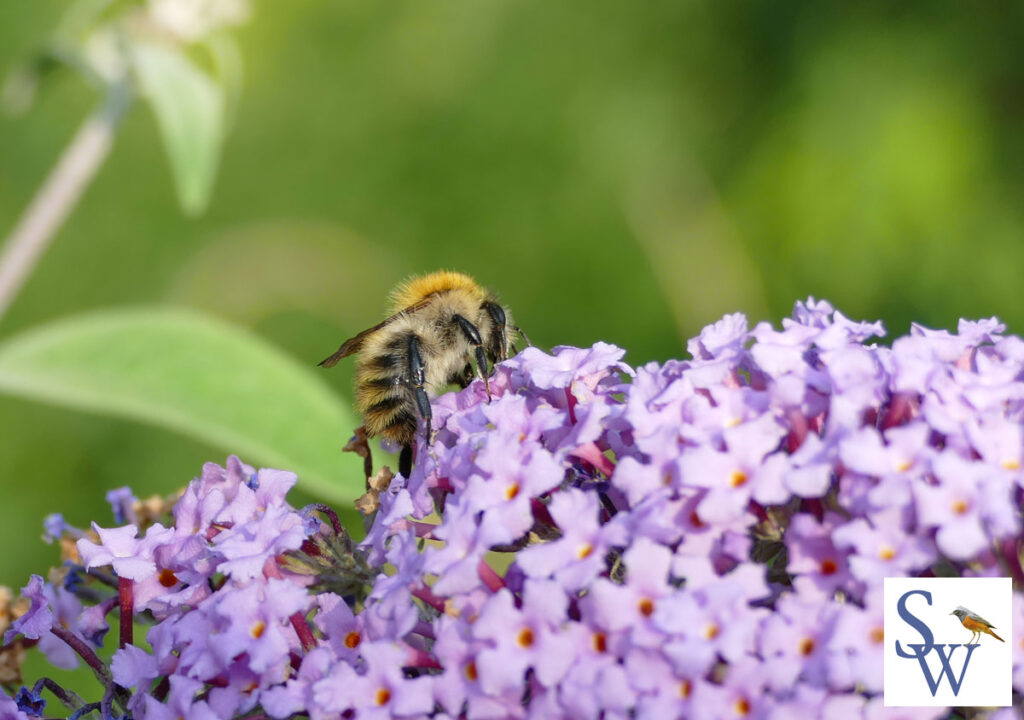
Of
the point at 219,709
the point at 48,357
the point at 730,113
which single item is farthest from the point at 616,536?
the point at 730,113

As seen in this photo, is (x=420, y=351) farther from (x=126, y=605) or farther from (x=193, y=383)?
(x=193, y=383)

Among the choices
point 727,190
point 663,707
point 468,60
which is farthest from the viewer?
point 468,60

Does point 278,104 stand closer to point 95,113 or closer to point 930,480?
point 95,113

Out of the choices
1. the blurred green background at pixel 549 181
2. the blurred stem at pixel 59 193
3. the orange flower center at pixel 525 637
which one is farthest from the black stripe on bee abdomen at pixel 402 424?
the blurred green background at pixel 549 181

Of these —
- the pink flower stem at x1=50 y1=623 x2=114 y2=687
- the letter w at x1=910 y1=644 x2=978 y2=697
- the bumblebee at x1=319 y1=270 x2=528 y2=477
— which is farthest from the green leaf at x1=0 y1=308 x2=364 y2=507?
the letter w at x1=910 y1=644 x2=978 y2=697

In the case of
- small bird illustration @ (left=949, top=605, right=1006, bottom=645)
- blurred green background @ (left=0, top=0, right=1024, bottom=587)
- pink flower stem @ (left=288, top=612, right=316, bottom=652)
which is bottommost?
pink flower stem @ (left=288, top=612, right=316, bottom=652)

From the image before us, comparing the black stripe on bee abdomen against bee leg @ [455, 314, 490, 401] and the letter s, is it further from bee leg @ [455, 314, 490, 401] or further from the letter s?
the letter s

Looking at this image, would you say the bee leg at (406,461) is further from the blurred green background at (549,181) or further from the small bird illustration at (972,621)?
the blurred green background at (549,181)

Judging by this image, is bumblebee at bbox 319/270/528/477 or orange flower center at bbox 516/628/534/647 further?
bumblebee at bbox 319/270/528/477
